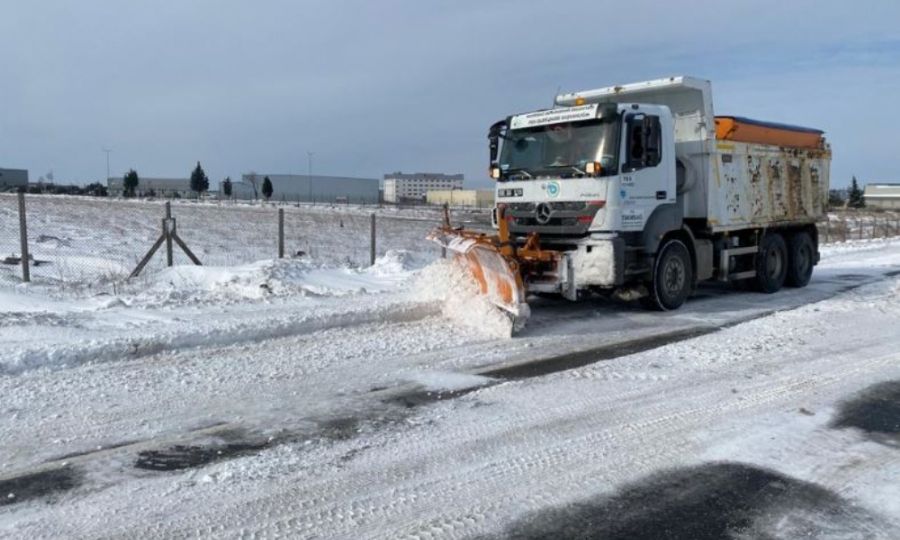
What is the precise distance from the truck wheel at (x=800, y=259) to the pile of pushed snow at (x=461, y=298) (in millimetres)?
7490

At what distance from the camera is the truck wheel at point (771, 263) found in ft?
43.4

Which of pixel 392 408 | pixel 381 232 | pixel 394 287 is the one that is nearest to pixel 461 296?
pixel 394 287

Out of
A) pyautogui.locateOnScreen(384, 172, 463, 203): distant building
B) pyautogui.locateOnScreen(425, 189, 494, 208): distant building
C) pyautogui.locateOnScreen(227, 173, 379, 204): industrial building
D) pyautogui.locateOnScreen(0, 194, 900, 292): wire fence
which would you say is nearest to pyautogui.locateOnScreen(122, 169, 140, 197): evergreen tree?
pyautogui.locateOnScreen(227, 173, 379, 204): industrial building

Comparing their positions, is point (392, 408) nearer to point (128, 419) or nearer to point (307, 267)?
point (128, 419)

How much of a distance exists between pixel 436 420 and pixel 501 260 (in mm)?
4027

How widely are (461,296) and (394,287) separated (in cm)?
296

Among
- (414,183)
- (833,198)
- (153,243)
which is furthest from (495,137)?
(414,183)

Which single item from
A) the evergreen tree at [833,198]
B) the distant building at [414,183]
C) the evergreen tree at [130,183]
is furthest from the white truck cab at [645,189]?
the distant building at [414,183]

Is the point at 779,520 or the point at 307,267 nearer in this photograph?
the point at 779,520

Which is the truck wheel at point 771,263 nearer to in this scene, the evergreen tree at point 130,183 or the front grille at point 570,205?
the front grille at point 570,205

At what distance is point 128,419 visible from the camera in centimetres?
557

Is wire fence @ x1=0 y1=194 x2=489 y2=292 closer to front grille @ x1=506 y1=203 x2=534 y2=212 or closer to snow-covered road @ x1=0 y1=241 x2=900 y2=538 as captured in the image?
snow-covered road @ x1=0 y1=241 x2=900 y2=538

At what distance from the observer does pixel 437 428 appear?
5438mm

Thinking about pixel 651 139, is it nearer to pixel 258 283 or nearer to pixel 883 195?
pixel 258 283
